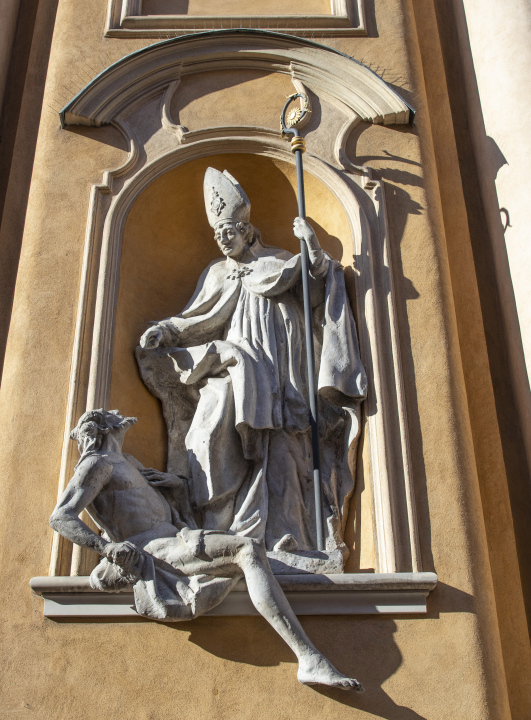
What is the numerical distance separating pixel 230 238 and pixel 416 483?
6.34ft

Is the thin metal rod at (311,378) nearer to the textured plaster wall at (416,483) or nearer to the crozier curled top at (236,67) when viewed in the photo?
the textured plaster wall at (416,483)

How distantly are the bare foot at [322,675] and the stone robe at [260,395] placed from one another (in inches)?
33.6

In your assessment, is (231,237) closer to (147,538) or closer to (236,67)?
(236,67)

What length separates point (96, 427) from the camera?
15.7ft

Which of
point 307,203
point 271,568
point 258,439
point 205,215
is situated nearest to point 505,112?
point 307,203

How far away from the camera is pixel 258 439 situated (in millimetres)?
5277

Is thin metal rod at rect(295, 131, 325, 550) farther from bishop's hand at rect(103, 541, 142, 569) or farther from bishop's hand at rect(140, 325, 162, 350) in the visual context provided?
bishop's hand at rect(103, 541, 142, 569)

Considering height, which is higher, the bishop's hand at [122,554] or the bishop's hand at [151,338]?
the bishop's hand at [151,338]

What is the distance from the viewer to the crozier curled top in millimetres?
6387

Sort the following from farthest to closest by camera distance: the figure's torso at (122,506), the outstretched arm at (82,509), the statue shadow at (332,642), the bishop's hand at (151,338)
Result: the bishop's hand at (151,338)
the figure's torso at (122,506)
the statue shadow at (332,642)
the outstretched arm at (82,509)

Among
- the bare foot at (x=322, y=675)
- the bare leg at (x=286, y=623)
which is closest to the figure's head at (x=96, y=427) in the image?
the bare leg at (x=286, y=623)

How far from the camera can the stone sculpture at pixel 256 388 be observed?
16.9 feet

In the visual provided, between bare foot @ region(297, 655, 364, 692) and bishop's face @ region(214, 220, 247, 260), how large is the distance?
8.63 feet

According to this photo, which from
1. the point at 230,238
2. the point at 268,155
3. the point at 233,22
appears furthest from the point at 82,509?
the point at 233,22
